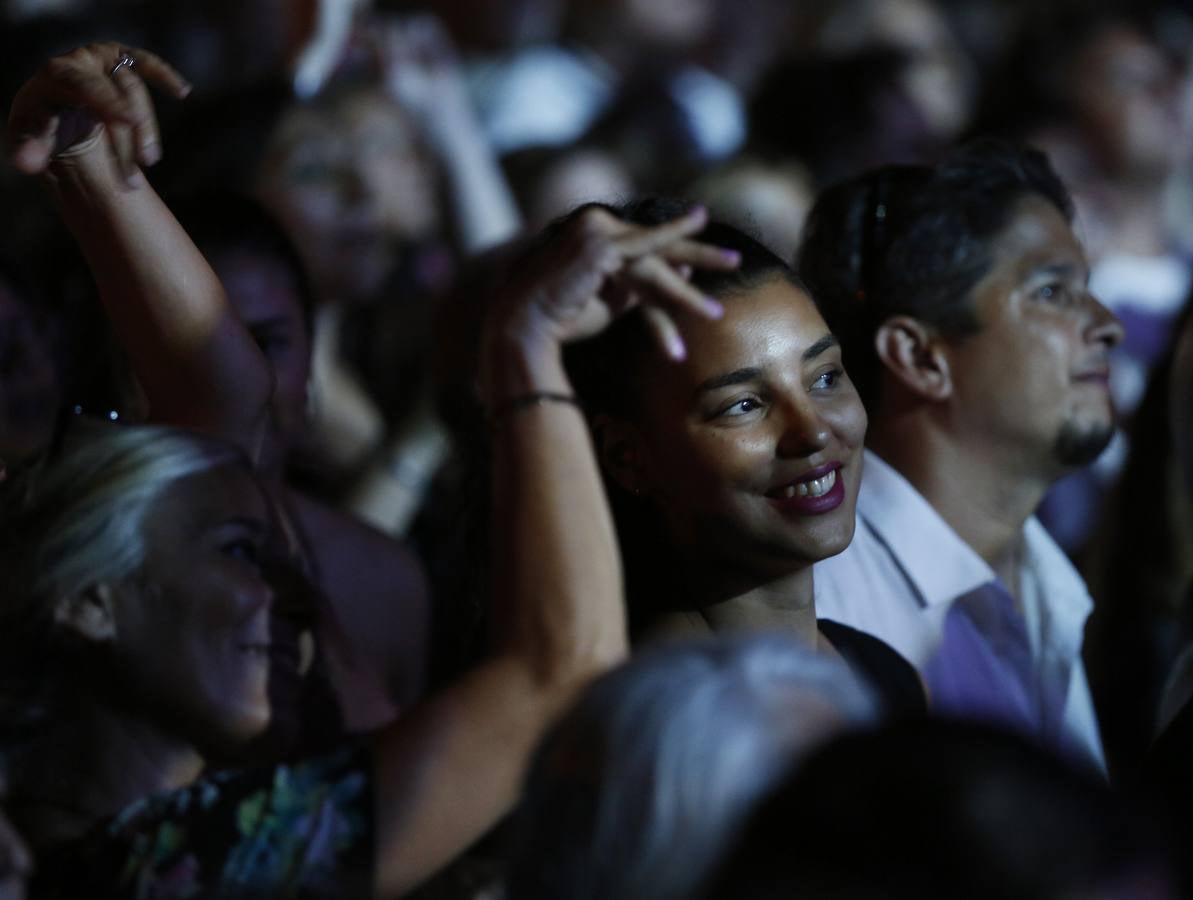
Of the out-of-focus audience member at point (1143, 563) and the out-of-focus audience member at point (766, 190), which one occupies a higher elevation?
the out-of-focus audience member at point (766, 190)

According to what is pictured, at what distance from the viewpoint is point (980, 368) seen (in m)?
2.63

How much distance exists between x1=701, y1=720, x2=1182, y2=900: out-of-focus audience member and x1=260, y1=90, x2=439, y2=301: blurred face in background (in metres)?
2.69

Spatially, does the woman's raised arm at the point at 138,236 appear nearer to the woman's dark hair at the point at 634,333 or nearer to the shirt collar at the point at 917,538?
the woman's dark hair at the point at 634,333

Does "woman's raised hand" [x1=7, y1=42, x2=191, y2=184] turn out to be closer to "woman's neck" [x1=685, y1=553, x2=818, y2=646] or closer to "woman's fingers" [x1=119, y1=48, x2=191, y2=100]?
"woman's fingers" [x1=119, y1=48, x2=191, y2=100]

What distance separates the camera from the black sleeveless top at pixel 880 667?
6.98 feet

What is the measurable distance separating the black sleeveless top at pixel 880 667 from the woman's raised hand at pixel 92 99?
0.98 m

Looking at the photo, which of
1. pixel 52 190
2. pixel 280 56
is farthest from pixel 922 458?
pixel 280 56

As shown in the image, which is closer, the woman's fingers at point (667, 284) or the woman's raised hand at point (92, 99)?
the woman's fingers at point (667, 284)

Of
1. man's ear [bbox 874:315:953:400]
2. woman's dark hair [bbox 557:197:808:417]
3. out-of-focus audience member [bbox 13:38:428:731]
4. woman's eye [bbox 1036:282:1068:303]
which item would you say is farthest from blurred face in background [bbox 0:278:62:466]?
woman's eye [bbox 1036:282:1068:303]

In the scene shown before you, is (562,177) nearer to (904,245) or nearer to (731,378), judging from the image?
(904,245)

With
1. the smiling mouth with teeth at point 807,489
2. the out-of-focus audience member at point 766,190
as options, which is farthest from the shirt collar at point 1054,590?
the out-of-focus audience member at point 766,190

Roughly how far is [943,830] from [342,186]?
118 inches

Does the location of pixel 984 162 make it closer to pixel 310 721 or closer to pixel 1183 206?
pixel 310 721

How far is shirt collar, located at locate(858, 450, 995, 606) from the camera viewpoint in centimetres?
246
